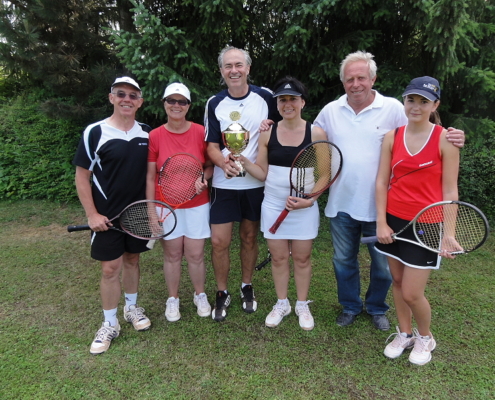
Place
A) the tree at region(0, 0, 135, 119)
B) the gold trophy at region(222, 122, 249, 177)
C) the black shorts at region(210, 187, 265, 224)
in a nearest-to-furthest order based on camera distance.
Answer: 1. the gold trophy at region(222, 122, 249, 177)
2. the black shorts at region(210, 187, 265, 224)
3. the tree at region(0, 0, 135, 119)

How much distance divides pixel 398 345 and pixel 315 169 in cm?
163

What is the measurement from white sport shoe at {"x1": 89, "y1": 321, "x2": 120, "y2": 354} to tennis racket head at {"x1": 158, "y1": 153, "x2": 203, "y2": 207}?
48.9 inches

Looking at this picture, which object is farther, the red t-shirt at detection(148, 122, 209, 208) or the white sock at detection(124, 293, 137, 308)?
the white sock at detection(124, 293, 137, 308)

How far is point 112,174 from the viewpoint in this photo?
9.55 ft

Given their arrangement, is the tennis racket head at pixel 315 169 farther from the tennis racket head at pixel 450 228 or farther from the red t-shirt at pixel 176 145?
the red t-shirt at pixel 176 145

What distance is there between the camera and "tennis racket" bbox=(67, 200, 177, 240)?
2.98m

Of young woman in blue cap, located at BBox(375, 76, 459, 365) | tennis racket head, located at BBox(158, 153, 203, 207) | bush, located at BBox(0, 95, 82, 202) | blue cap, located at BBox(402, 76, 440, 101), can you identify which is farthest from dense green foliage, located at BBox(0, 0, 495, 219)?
young woman in blue cap, located at BBox(375, 76, 459, 365)

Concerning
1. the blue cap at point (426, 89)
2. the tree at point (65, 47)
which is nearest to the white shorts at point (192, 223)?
the blue cap at point (426, 89)

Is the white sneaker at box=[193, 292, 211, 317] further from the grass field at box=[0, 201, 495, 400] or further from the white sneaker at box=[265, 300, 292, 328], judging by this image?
the white sneaker at box=[265, 300, 292, 328]

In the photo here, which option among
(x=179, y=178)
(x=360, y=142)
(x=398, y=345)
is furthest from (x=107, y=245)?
(x=398, y=345)

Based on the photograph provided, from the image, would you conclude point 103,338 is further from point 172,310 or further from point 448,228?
point 448,228

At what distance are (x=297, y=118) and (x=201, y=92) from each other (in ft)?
8.44

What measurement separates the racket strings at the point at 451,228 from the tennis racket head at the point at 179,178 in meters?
1.84

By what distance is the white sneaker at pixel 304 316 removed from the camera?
11.1 feet
